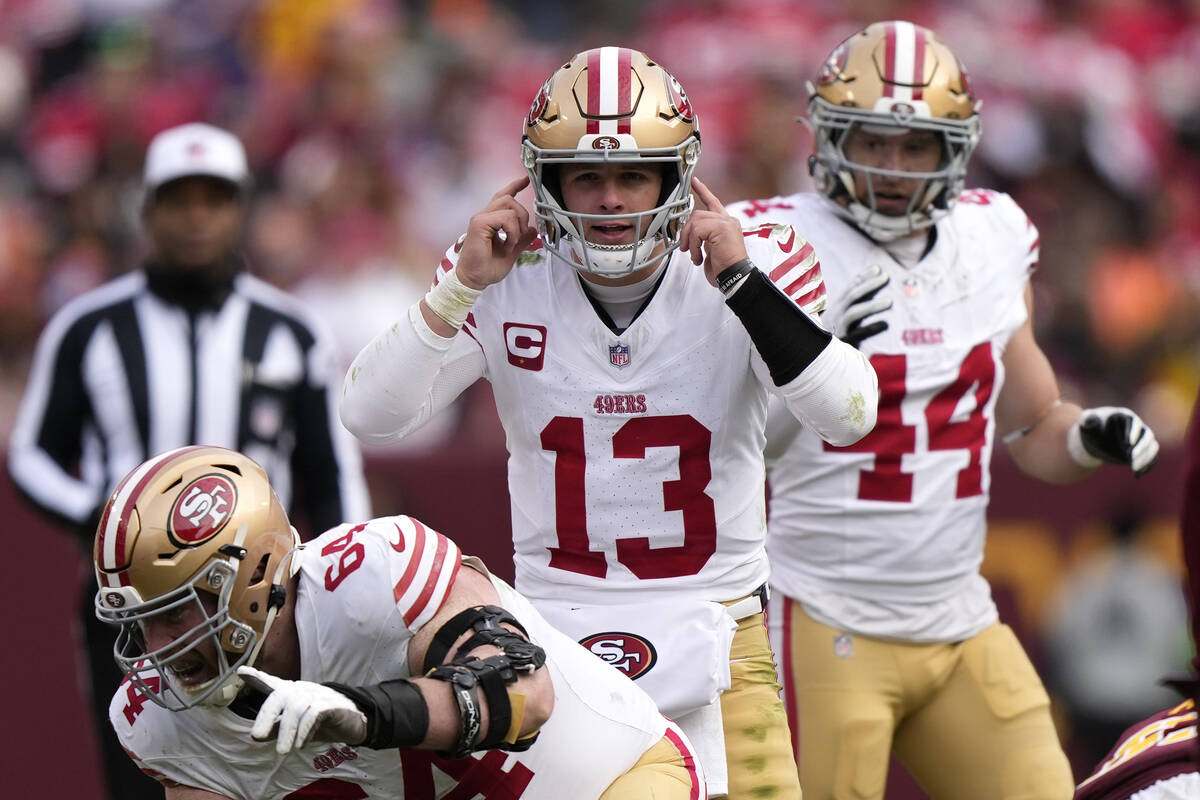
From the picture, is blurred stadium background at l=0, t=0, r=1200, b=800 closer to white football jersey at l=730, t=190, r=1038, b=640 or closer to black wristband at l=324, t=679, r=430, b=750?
white football jersey at l=730, t=190, r=1038, b=640

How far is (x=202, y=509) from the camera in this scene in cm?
289

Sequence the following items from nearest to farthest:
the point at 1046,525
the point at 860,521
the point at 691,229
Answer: the point at 691,229 < the point at 860,521 < the point at 1046,525

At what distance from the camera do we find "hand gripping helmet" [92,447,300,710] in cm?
284

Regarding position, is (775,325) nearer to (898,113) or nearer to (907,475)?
(907,475)

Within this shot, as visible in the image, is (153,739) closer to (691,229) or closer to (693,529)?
(693,529)

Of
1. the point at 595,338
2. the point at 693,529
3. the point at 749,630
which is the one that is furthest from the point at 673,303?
the point at 749,630

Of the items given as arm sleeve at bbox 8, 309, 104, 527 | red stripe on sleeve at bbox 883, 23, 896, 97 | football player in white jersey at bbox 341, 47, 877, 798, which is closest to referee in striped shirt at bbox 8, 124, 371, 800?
arm sleeve at bbox 8, 309, 104, 527

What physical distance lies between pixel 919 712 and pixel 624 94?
1.70 m

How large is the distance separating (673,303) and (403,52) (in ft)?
20.9

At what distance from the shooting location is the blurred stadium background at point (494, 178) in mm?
6336

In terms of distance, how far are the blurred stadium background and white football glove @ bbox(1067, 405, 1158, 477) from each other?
2064 millimetres

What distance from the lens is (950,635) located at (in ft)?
13.9

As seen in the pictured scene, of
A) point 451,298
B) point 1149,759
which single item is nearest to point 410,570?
point 451,298

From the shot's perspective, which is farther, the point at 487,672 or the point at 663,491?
the point at 663,491
